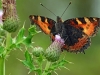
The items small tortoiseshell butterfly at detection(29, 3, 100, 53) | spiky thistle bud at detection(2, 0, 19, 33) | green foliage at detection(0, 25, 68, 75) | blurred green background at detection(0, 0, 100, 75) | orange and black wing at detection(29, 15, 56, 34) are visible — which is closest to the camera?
green foliage at detection(0, 25, 68, 75)

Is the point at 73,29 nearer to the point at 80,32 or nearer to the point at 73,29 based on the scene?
the point at 73,29

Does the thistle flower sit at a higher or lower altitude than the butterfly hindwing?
lower

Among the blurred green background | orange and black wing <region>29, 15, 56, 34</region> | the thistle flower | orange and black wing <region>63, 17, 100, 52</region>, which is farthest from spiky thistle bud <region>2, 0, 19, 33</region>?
the blurred green background

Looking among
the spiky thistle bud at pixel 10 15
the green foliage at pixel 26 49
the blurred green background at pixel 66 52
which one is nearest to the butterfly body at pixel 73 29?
the spiky thistle bud at pixel 10 15

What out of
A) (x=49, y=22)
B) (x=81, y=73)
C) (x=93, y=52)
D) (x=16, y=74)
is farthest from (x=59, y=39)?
(x=93, y=52)

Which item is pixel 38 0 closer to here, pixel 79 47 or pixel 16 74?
pixel 16 74

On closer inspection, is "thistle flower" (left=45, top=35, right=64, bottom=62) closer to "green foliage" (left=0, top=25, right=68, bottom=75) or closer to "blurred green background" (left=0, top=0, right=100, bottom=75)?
"green foliage" (left=0, top=25, right=68, bottom=75)
